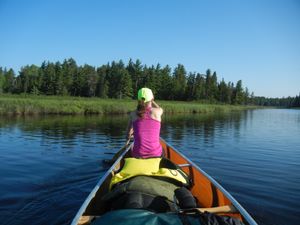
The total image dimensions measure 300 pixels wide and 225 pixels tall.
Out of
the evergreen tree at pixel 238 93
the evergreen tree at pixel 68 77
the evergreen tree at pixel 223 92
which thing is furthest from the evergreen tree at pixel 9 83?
the evergreen tree at pixel 238 93

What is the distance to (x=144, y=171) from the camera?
4844 mm

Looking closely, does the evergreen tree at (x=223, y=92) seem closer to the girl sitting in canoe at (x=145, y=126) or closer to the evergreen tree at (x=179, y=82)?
the evergreen tree at (x=179, y=82)

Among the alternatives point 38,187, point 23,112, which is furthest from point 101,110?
point 38,187

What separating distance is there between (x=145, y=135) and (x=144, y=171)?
1.00 m

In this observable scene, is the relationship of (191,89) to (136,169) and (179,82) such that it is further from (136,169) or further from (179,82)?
(136,169)

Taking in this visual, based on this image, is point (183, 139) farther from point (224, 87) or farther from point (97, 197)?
point (224, 87)

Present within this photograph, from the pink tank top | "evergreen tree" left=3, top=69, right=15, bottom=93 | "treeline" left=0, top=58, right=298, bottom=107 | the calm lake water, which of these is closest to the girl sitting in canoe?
the pink tank top

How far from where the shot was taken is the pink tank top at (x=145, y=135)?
224 inches

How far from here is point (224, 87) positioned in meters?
104

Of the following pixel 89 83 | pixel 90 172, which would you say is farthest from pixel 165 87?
pixel 90 172

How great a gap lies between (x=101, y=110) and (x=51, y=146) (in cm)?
2500

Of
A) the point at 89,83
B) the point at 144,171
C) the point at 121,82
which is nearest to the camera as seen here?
the point at 144,171

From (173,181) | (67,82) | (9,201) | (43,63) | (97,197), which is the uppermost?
(43,63)

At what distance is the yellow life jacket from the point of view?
474 centimetres
